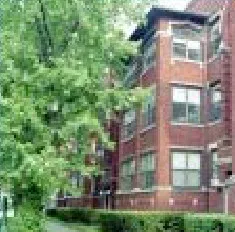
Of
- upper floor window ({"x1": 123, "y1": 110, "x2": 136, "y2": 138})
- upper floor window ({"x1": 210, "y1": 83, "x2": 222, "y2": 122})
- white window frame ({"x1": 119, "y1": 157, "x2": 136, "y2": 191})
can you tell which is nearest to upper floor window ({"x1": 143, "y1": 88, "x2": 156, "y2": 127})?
upper floor window ({"x1": 123, "y1": 110, "x2": 136, "y2": 138})

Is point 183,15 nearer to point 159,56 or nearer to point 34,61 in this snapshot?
point 159,56

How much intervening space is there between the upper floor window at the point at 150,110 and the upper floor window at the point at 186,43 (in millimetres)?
2132

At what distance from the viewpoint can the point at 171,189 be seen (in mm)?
31703

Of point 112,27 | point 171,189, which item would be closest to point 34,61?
point 112,27

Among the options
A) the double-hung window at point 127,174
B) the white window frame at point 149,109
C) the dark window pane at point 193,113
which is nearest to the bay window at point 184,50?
the white window frame at point 149,109

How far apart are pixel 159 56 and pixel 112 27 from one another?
16.1 ft

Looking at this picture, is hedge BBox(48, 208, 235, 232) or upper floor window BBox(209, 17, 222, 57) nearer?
hedge BBox(48, 208, 235, 232)

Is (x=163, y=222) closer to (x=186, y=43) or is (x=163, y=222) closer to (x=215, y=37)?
(x=215, y=37)

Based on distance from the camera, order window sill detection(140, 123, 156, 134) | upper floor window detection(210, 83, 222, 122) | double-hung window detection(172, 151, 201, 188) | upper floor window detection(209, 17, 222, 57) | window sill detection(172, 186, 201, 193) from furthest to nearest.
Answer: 1. window sill detection(140, 123, 156, 134)
2. double-hung window detection(172, 151, 201, 188)
3. window sill detection(172, 186, 201, 193)
4. upper floor window detection(209, 17, 222, 57)
5. upper floor window detection(210, 83, 222, 122)

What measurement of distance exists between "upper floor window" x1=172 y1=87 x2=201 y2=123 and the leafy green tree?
4610 mm

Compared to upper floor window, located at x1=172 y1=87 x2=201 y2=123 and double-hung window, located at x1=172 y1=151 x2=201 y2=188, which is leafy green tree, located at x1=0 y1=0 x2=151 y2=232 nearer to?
upper floor window, located at x1=172 y1=87 x2=201 y2=123

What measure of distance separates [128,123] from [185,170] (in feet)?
23.3

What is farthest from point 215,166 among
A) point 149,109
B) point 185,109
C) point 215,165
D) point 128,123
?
point 128,123

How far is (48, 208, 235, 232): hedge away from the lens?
20219 millimetres
